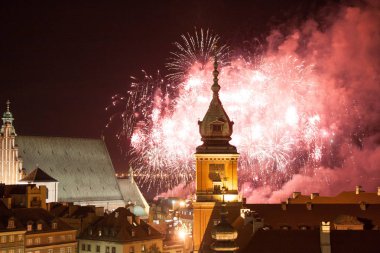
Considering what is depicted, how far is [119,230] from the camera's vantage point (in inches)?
2992

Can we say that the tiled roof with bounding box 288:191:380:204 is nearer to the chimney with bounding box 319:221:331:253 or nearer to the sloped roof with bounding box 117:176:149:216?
the chimney with bounding box 319:221:331:253

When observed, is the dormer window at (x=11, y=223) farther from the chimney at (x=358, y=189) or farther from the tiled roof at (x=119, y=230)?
the chimney at (x=358, y=189)

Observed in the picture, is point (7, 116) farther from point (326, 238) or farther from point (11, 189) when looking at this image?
point (326, 238)

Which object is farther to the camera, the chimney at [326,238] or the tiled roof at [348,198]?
the tiled roof at [348,198]

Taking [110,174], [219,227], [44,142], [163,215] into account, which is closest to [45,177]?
[44,142]

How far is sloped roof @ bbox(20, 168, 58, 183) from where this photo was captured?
93.1 metres

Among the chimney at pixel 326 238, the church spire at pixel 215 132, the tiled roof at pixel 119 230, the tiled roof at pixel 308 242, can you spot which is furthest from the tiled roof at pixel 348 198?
the tiled roof at pixel 119 230

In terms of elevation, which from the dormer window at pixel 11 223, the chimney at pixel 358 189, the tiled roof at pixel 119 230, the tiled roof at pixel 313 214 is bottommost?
the tiled roof at pixel 119 230

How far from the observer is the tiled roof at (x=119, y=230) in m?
75.9

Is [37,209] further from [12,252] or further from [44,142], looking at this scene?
[44,142]

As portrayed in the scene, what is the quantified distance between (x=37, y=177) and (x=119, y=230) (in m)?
21.8

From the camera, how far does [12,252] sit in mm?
70312

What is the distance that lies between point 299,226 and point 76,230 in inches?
1388

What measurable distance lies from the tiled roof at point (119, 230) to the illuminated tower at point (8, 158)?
64.7 feet
